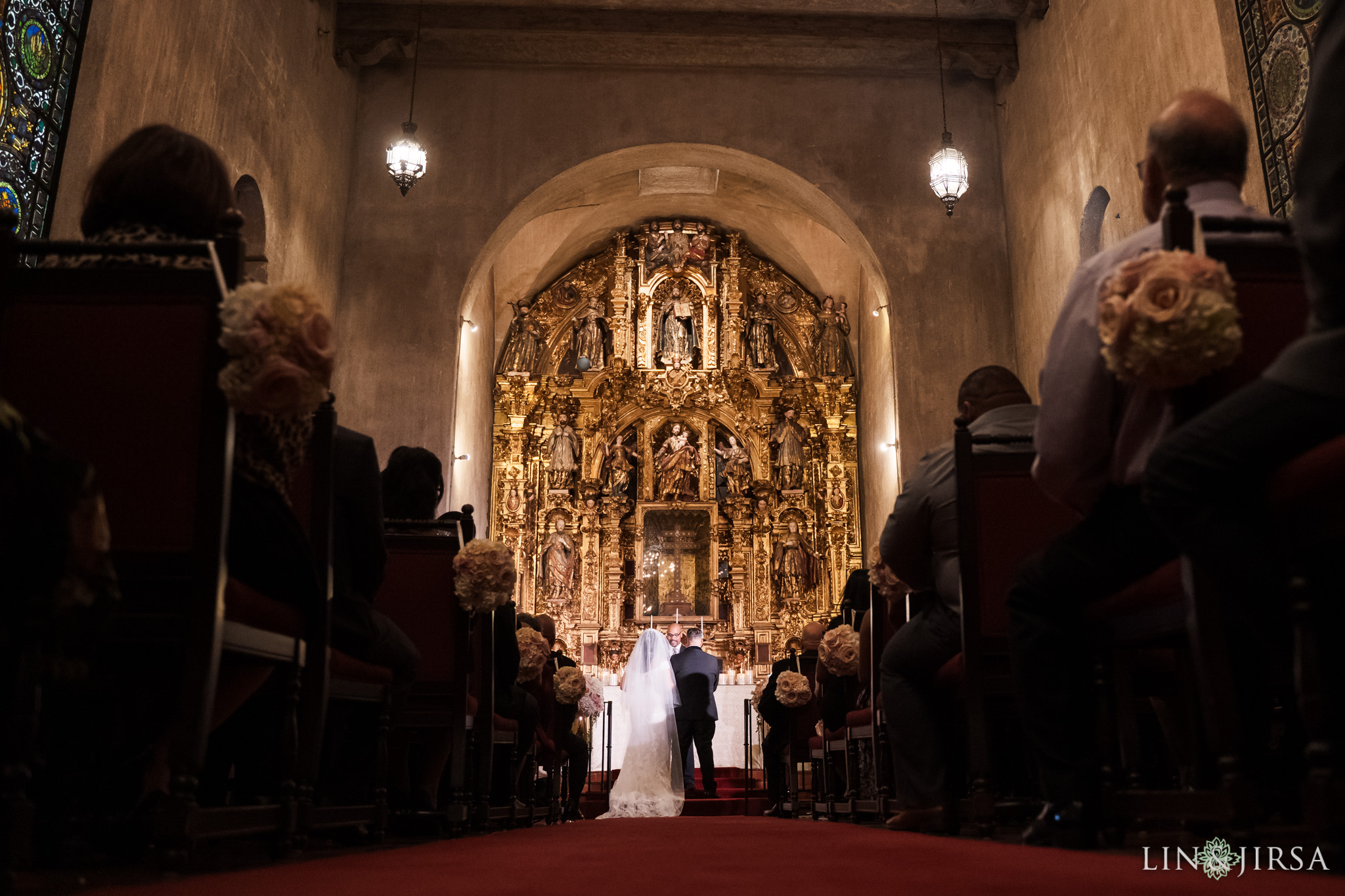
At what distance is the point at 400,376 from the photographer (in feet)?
35.0

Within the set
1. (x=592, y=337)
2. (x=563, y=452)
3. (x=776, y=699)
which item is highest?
(x=592, y=337)

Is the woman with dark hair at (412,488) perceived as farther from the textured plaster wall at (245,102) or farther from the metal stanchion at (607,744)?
the metal stanchion at (607,744)

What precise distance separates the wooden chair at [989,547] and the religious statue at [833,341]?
1244cm

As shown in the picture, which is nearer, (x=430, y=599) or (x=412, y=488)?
(x=430, y=599)

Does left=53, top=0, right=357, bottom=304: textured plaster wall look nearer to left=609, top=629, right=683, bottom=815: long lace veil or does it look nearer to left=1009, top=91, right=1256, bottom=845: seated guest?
left=609, top=629, right=683, bottom=815: long lace veil

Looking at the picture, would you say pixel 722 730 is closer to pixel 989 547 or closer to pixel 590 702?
pixel 590 702

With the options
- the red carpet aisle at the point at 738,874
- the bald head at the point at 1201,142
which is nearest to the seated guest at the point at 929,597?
the red carpet aisle at the point at 738,874

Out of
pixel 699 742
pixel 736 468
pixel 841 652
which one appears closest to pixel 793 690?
pixel 841 652

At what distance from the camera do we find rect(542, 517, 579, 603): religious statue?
14953 millimetres

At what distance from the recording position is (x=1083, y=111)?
366 inches

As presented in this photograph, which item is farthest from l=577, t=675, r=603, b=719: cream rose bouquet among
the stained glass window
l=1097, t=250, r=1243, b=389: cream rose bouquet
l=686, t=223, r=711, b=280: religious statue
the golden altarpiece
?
l=1097, t=250, r=1243, b=389: cream rose bouquet

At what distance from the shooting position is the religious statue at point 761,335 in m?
15.8

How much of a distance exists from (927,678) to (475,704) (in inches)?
70.5

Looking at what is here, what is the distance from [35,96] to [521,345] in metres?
9.59
